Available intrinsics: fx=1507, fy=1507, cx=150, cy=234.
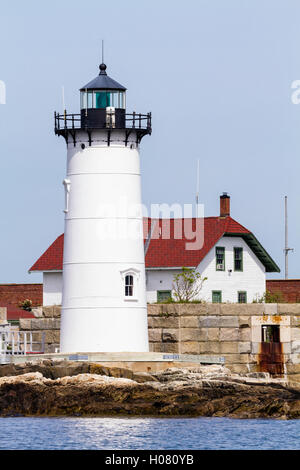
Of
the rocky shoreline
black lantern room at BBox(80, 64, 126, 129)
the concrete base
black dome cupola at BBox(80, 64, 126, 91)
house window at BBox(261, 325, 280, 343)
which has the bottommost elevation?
the rocky shoreline

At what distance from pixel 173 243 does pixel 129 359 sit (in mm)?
10791

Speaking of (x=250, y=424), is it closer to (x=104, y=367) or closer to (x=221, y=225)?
(x=104, y=367)

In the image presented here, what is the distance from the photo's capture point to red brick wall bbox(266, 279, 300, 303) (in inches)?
2291

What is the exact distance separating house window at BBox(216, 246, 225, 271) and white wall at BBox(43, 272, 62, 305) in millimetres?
5793

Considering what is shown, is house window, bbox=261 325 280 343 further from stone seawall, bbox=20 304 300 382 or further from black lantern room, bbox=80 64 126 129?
black lantern room, bbox=80 64 126 129

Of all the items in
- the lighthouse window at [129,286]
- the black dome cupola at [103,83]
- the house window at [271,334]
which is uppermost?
the black dome cupola at [103,83]

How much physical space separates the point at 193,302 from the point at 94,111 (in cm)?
847

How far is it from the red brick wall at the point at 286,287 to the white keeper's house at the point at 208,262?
1401mm

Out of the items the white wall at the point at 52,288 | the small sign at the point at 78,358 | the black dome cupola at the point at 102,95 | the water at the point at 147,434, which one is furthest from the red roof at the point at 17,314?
the water at the point at 147,434

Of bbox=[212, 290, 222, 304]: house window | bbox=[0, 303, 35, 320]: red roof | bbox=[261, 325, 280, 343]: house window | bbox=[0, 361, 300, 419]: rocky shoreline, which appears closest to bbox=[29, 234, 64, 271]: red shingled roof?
bbox=[0, 303, 35, 320]: red roof

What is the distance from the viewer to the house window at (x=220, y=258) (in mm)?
55000

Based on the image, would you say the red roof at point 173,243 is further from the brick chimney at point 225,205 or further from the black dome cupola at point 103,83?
the black dome cupola at point 103,83

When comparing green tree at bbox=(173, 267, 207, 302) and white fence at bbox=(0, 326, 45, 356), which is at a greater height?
green tree at bbox=(173, 267, 207, 302)
